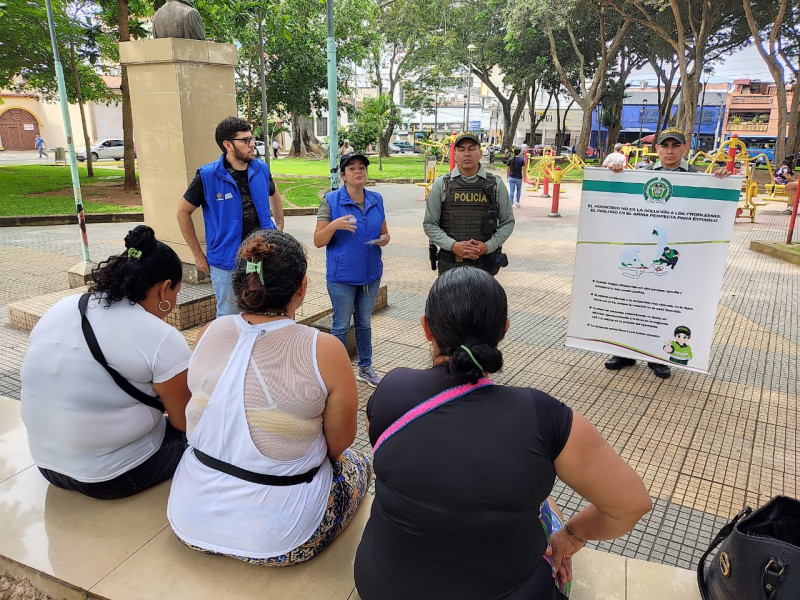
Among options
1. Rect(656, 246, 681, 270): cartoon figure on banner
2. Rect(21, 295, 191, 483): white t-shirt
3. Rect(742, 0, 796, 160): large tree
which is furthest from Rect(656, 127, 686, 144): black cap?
Rect(742, 0, 796, 160): large tree

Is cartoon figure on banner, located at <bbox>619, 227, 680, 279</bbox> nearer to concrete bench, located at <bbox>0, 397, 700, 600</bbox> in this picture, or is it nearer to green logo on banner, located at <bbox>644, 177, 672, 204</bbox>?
green logo on banner, located at <bbox>644, 177, 672, 204</bbox>

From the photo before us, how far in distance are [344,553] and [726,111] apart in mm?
61996

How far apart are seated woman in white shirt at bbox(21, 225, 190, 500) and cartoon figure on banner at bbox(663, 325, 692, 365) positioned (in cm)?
359

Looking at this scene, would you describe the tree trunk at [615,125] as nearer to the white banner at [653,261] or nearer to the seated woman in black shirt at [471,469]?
the white banner at [653,261]

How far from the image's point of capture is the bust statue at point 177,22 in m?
5.30

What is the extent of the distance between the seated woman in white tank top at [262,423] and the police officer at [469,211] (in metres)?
2.41

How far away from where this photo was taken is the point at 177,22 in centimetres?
530

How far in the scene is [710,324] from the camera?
13.6 feet

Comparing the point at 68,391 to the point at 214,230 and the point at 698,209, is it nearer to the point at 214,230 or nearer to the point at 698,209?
the point at 214,230

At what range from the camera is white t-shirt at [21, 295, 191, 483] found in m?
2.06

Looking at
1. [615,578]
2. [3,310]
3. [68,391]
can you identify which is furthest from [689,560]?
[3,310]

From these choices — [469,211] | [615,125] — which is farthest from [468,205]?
[615,125]

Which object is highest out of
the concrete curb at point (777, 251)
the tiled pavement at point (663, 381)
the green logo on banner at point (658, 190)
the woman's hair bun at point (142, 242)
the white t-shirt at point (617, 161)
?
the white t-shirt at point (617, 161)

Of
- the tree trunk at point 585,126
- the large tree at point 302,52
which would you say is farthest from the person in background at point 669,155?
the tree trunk at point 585,126
